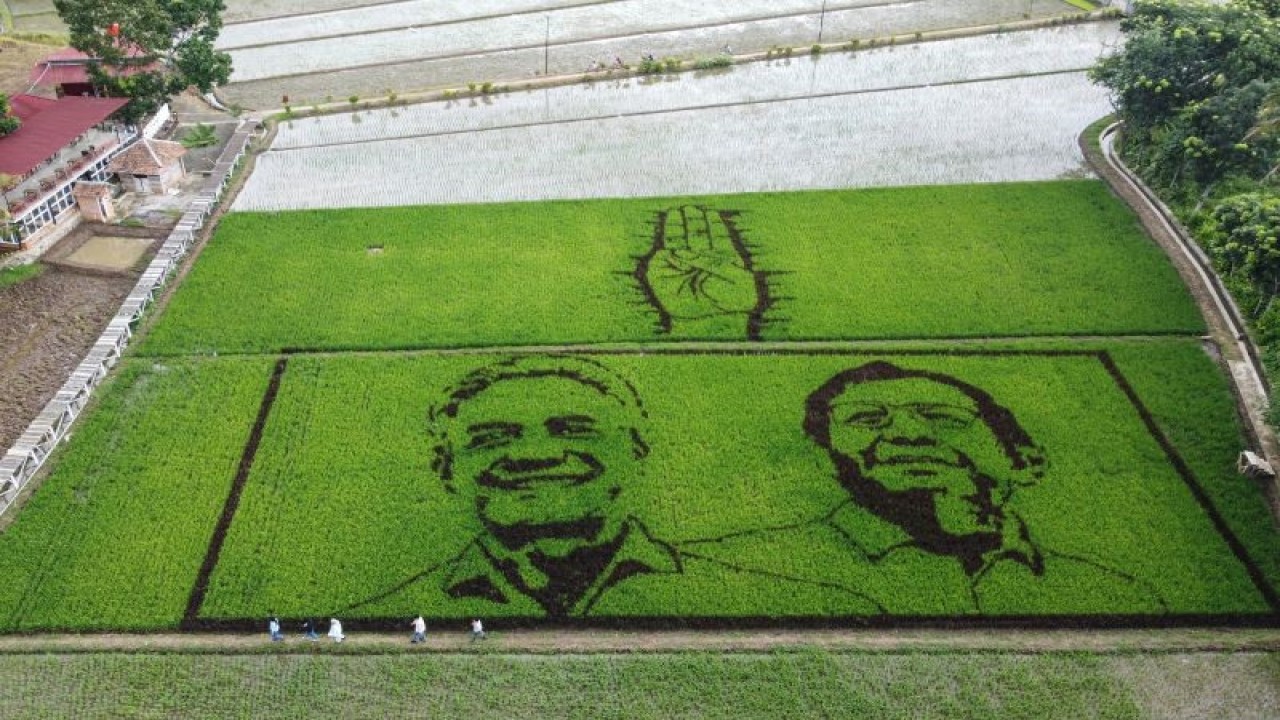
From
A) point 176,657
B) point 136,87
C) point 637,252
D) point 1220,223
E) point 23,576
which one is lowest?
point 176,657

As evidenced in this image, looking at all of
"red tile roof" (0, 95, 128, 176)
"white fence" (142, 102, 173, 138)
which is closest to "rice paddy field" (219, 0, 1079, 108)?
"white fence" (142, 102, 173, 138)

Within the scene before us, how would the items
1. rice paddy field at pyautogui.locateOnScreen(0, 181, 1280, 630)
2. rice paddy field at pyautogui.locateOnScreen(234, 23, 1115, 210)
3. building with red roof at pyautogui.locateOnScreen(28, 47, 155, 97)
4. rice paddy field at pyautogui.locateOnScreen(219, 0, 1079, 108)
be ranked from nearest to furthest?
rice paddy field at pyautogui.locateOnScreen(0, 181, 1280, 630), rice paddy field at pyautogui.locateOnScreen(234, 23, 1115, 210), building with red roof at pyautogui.locateOnScreen(28, 47, 155, 97), rice paddy field at pyautogui.locateOnScreen(219, 0, 1079, 108)

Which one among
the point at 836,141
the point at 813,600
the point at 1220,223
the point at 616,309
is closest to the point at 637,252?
the point at 616,309

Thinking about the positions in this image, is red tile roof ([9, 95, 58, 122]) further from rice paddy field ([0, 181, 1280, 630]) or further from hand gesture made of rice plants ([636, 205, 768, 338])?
hand gesture made of rice plants ([636, 205, 768, 338])

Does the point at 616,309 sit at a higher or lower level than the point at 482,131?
lower

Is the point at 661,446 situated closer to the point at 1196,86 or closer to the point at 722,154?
the point at 722,154

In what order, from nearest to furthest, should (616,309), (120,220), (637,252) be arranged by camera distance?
1. (616,309)
2. (637,252)
3. (120,220)

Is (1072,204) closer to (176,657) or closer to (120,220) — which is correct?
(176,657)

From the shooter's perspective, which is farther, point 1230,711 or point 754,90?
point 754,90
